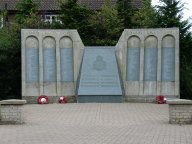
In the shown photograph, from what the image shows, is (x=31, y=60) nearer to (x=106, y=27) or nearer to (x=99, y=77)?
(x=99, y=77)

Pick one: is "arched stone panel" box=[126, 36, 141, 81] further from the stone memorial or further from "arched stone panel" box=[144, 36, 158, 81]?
"arched stone panel" box=[144, 36, 158, 81]

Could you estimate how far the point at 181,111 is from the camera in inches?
→ 553

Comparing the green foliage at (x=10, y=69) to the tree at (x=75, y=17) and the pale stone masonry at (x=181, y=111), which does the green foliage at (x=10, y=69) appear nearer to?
the tree at (x=75, y=17)

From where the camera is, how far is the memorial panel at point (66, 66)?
950 inches

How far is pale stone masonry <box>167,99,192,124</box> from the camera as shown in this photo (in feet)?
46.0

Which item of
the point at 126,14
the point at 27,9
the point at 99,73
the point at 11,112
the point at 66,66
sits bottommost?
the point at 11,112

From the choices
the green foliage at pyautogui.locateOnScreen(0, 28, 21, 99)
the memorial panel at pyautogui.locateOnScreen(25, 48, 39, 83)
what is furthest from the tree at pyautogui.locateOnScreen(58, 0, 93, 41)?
the memorial panel at pyautogui.locateOnScreen(25, 48, 39, 83)

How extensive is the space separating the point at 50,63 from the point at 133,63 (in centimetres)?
417

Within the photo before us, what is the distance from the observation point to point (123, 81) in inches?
947

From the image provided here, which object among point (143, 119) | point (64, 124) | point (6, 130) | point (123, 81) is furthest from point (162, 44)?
point (6, 130)

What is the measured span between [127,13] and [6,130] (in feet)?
70.9

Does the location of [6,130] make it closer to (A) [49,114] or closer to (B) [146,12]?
(A) [49,114]

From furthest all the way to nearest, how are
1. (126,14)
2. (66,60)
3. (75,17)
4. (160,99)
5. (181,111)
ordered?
(126,14)
(75,17)
(66,60)
(160,99)
(181,111)

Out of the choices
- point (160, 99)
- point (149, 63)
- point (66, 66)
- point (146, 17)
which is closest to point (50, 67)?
point (66, 66)
